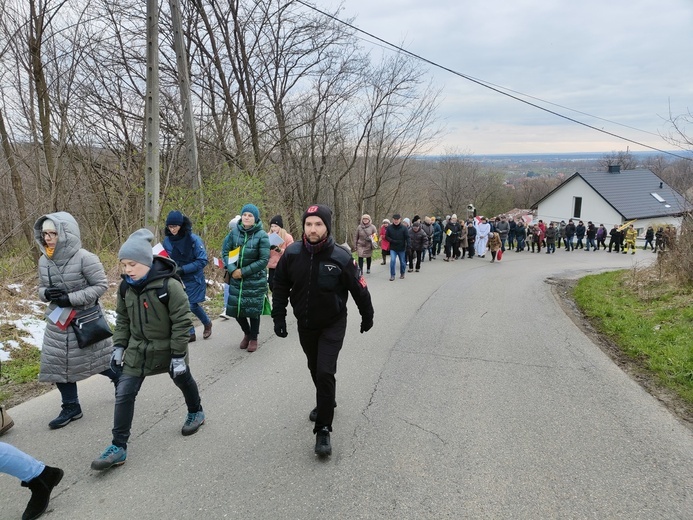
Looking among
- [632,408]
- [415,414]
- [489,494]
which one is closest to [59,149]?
[415,414]

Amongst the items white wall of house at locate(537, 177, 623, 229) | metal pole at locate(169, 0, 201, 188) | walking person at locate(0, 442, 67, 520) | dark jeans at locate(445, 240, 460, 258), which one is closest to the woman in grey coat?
walking person at locate(0, 442, 67, 520)

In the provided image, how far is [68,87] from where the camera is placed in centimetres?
899

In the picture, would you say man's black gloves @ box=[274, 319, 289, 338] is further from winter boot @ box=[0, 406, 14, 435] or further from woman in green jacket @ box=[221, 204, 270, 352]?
winter boot @ box=[0, 406, 14, 435]

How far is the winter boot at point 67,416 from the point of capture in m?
3.80

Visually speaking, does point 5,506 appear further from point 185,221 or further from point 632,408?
point 632,408

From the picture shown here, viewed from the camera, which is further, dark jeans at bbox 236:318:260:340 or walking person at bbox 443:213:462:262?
walking person at bbox 443:213:462:262

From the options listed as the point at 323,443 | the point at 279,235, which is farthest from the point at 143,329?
the point at 279,235

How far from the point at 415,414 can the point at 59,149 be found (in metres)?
8.50

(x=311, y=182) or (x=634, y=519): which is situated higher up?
(x=311, y=182)

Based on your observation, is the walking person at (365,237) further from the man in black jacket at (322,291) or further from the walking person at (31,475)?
the walking person at (31,475)

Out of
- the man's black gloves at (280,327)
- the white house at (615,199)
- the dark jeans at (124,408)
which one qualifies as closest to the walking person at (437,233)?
the man's black gloves at (280,327)

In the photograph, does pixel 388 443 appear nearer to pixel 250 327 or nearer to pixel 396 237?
pixel 250 327

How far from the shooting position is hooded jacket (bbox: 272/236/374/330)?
135 inches

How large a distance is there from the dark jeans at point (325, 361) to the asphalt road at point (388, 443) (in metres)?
0.36
